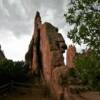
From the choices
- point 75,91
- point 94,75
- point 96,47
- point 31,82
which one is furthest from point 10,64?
point 96,47

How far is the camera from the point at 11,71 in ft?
178

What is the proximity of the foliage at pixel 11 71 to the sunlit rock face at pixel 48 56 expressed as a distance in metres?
2.64

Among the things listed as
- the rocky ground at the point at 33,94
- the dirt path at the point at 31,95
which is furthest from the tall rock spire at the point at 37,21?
the dirt path at the point at 31,95

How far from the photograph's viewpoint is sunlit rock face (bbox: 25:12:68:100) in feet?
154

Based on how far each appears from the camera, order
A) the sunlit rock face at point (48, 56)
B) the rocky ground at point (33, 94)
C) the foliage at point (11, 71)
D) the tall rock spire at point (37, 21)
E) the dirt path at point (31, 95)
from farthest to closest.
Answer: the tall rock spire at point (37, 21) < the foliage at point (11, 71) < the sunlit rock face at point (48, 56) < the rocky ground at point (33, 94) < the dirt path at point (31, 95)

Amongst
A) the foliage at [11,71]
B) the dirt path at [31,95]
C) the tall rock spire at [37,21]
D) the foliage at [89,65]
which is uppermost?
the tall rock spire at [37,21]

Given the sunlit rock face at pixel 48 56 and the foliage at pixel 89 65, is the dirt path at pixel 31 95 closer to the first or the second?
the sunlit rock face at pixel 48 56

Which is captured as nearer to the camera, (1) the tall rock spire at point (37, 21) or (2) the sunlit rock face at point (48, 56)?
(2) the sunlit rock face at point (48, 56)

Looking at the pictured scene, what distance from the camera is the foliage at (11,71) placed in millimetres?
52844

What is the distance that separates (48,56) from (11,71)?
18.9 ft

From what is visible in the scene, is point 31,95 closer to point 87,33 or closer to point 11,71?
point 11,71

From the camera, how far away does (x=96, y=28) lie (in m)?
29.9

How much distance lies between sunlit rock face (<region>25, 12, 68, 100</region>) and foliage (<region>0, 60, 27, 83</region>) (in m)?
2.64

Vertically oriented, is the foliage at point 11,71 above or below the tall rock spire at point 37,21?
below
